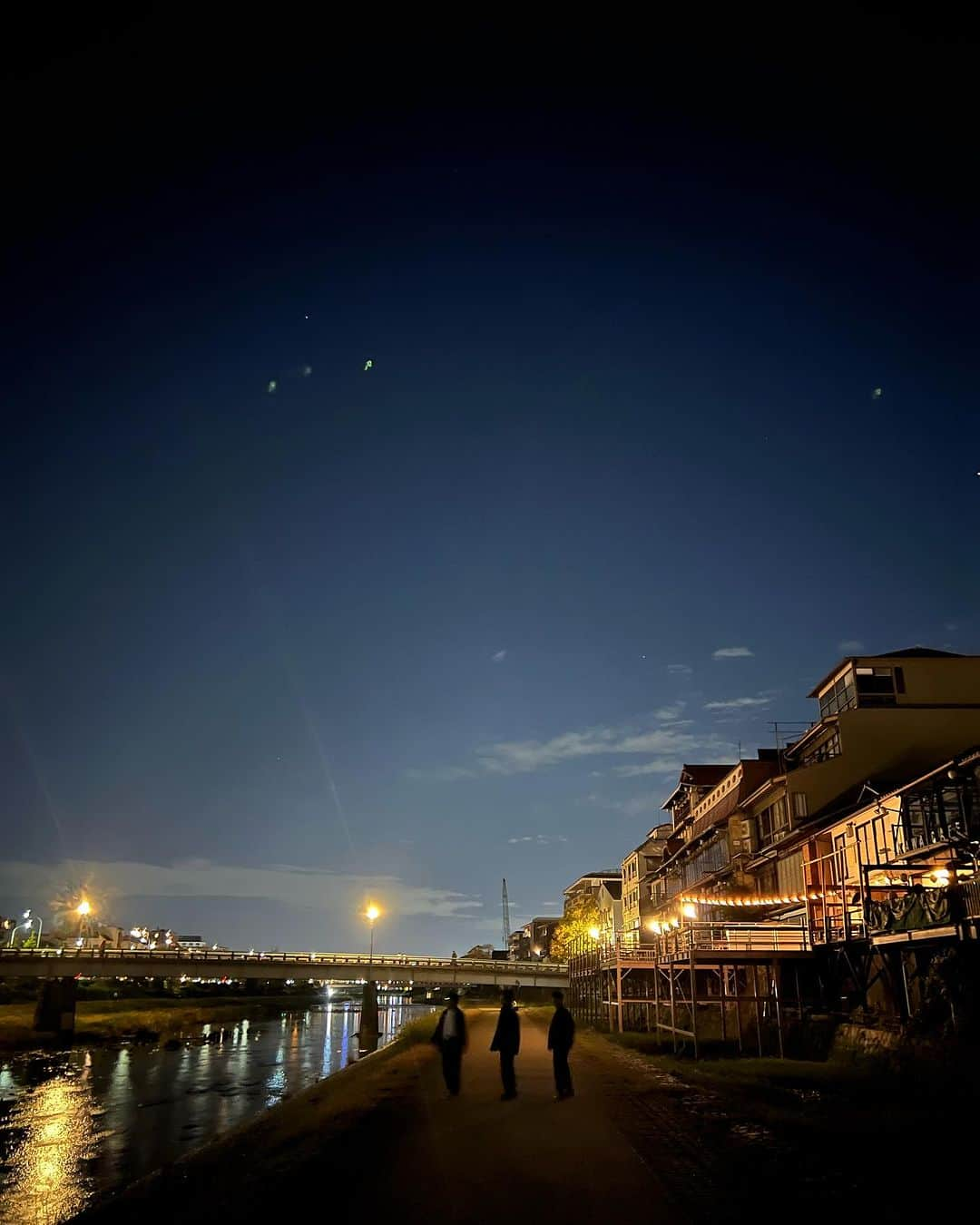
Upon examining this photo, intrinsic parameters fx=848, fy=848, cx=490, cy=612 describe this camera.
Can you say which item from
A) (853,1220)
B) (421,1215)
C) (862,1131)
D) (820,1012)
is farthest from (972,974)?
(421,1215)

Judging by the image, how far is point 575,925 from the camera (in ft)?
322

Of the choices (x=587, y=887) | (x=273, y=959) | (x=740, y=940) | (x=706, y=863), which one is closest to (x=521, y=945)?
(x=587, y=887)

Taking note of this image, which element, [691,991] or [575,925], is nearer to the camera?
[691,991]

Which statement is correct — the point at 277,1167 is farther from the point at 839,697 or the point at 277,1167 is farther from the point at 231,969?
the point at 231,969

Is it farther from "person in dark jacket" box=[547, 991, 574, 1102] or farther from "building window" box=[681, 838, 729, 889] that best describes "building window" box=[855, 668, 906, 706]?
"person in dark jacket" box=[547, 991, 574, 1102]

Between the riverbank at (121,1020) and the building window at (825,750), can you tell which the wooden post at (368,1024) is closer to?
the riverbank at (121,1020)

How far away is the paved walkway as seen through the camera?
9.33m

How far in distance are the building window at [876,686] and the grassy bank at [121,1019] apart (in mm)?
60316

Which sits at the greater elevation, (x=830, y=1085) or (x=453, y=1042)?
(x=453, y=1042)

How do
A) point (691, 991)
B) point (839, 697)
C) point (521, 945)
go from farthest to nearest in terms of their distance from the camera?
1. point (521, 945)
2. point (839, 697)
3. point (691, 991)

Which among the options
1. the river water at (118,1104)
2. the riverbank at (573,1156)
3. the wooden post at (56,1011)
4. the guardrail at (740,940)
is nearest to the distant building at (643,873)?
the river water at (118,1104)

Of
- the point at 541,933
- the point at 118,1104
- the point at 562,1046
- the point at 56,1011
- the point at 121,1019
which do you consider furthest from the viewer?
the point at 541,933

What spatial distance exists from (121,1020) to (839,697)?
6652cm

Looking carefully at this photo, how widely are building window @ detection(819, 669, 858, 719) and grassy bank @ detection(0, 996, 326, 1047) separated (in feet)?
191
